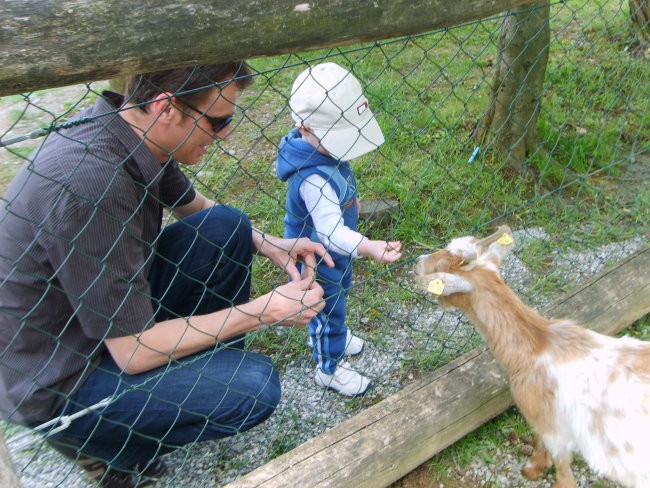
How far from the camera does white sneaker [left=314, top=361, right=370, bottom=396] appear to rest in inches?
107

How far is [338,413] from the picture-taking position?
2.65 metres

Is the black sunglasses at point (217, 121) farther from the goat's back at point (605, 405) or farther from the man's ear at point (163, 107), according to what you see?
the goat's back at point (605, 405)

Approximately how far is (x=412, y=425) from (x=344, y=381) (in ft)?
1.80

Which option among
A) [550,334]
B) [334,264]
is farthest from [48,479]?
[550,334]

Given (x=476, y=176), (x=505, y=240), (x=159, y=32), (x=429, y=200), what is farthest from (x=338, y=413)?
(x=159, y=32)

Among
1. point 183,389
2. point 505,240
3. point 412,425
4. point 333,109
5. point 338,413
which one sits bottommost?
point 338,413

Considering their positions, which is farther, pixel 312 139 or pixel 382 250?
pixel 312 139

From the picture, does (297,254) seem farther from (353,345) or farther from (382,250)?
(353,345)

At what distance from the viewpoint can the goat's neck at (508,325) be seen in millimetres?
2203

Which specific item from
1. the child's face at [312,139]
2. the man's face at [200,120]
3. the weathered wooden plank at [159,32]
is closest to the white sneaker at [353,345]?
the child's face at [312,139]

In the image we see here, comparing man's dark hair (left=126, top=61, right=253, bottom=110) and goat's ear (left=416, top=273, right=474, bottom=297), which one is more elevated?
man's dark hair (left=126, top=61, right=253, bottom=110)

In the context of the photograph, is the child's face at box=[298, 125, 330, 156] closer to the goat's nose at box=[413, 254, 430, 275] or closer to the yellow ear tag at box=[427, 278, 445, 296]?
the goat's nose at box=[413, 254, 430, 275]

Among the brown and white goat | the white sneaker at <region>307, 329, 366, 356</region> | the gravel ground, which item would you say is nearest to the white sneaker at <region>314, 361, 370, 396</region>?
the gravel ground

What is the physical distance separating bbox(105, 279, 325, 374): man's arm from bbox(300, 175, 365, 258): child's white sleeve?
0.20 meters
